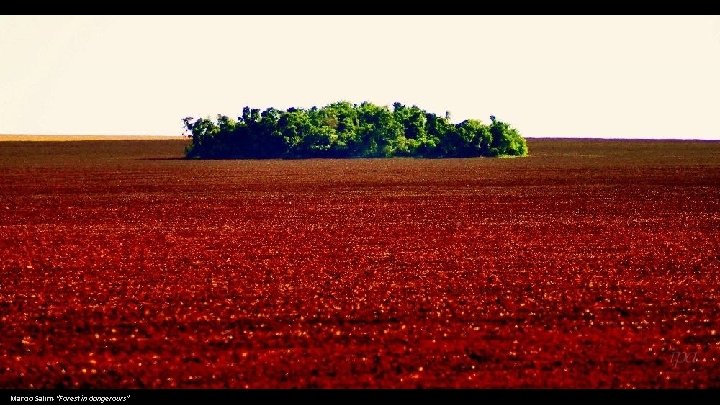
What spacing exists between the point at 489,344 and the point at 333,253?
996cm

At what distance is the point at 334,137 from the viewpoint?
101m

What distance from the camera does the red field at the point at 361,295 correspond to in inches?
473

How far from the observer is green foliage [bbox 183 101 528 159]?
99688mm
